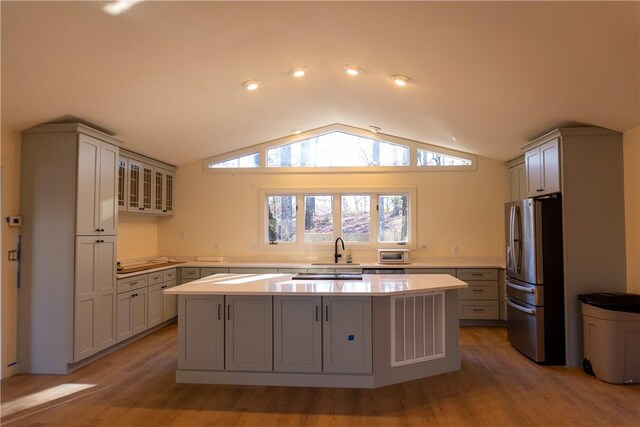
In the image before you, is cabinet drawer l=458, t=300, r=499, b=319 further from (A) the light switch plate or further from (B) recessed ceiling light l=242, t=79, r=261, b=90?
(A) the light switch plate

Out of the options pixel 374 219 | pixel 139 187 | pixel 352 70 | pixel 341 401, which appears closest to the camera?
pixel 341 401

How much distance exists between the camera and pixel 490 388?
127 inches

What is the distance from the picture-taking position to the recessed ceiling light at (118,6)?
225 centimetres

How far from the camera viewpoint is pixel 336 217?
5984mm

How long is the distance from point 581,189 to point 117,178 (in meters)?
4.83

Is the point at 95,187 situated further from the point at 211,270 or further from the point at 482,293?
the point at 482,293

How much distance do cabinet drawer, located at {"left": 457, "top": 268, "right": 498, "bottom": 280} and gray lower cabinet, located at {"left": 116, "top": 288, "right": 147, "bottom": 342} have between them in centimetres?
409

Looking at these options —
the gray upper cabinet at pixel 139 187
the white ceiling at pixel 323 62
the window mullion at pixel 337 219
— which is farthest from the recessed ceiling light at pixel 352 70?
the gray upper cabinet at pixel 139 187

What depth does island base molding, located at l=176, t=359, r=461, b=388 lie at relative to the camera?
3.22 metres

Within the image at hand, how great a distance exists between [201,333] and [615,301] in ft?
11.7

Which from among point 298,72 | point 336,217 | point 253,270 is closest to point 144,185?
point 253,270

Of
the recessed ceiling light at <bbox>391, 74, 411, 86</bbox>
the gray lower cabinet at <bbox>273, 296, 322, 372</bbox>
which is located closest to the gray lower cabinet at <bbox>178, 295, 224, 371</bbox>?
the gray lower cabinet at <bbox>273, 296, 322, 372</bbox>

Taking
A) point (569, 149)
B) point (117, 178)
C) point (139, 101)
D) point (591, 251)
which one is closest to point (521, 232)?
point (591, 251)

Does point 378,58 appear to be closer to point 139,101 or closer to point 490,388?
point 139,101
